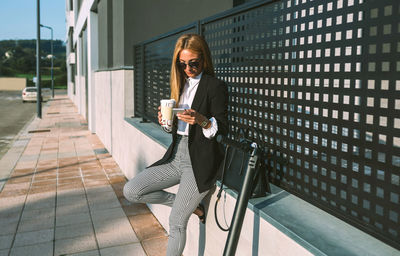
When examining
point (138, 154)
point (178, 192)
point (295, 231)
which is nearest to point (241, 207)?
point (295, 231)

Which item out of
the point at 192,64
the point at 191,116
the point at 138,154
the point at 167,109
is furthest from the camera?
the point at 138,154

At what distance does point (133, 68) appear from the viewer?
626 centimetres

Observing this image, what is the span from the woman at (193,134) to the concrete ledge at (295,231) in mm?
232

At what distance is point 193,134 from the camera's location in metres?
2.59

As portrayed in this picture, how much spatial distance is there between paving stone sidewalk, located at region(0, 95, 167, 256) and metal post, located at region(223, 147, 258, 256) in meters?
1.97

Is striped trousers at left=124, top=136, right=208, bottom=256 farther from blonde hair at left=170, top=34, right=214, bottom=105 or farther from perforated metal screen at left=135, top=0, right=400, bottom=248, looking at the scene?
perforated metal screen at left=135, top=0, right=400, bottom=248

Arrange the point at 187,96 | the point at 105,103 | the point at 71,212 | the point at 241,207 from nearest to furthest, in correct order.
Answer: the point at 241,207 < the point at 187,96 < the point at 71,212 < the point at 105,103

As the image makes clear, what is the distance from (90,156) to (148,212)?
13.1 ft

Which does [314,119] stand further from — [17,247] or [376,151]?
[17,247]

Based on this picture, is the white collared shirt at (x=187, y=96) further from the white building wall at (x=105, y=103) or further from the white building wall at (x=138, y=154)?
the white building wall at (x=105, y=103)

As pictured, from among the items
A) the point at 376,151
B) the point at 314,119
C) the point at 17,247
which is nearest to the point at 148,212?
the point at 17,247

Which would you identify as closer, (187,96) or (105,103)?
(187,96)

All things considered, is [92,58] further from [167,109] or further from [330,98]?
[330,98]

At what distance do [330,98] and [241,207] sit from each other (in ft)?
2.30
